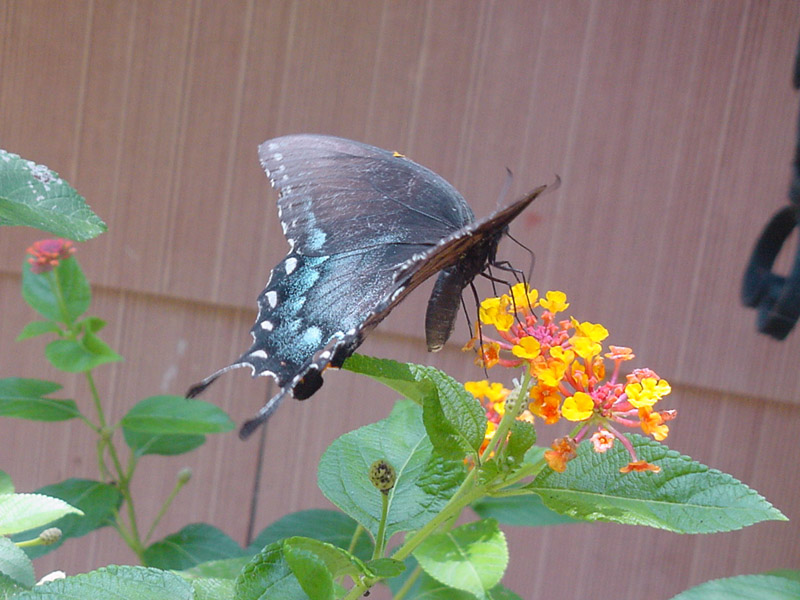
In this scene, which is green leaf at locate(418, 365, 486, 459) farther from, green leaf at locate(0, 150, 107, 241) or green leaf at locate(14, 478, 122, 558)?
green leaf at locate(14, 478, 122, 558)

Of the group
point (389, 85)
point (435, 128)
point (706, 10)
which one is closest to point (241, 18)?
point (389, 85)

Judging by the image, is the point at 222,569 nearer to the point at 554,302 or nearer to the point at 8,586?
the point at 8,586

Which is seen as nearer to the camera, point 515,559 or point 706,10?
point 706,10

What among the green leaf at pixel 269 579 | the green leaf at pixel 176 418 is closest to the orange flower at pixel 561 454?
the green leaf at pixel 269 579

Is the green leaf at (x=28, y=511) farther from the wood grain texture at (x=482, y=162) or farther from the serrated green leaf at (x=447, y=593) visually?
the wood grain texture at (x=482, y=162)

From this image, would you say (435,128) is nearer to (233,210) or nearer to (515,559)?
(233,210)

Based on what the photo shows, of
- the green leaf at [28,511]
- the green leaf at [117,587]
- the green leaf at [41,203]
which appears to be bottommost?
the green leaf at [28,511]

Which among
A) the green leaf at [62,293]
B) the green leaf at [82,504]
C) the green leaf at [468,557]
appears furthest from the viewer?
the green leaf at [62,293]
